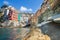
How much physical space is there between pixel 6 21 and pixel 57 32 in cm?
13425

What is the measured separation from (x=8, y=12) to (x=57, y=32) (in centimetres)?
14376

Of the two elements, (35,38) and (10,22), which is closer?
(35,38)

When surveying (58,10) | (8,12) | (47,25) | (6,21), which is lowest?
(47,25)

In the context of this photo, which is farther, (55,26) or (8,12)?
(8,12)

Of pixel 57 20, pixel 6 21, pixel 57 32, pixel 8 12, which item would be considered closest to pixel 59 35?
pixel 57 32

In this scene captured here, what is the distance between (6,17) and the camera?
145 meters

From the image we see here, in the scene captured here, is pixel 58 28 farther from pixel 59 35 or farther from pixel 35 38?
pixel 35 38

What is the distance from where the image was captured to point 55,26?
357 inches

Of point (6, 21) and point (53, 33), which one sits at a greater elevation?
point (6, 21)

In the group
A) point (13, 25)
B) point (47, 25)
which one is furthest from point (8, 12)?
point (47, 25)

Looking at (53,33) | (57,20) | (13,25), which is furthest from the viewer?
(13,25)

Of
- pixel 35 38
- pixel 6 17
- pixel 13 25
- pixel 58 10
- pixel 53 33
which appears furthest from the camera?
pixel 6 17

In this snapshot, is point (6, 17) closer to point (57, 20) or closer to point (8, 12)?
point (8, 12)

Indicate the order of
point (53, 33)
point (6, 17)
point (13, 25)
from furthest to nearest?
point (6, 17), point (13, 25), point (53, 33)
